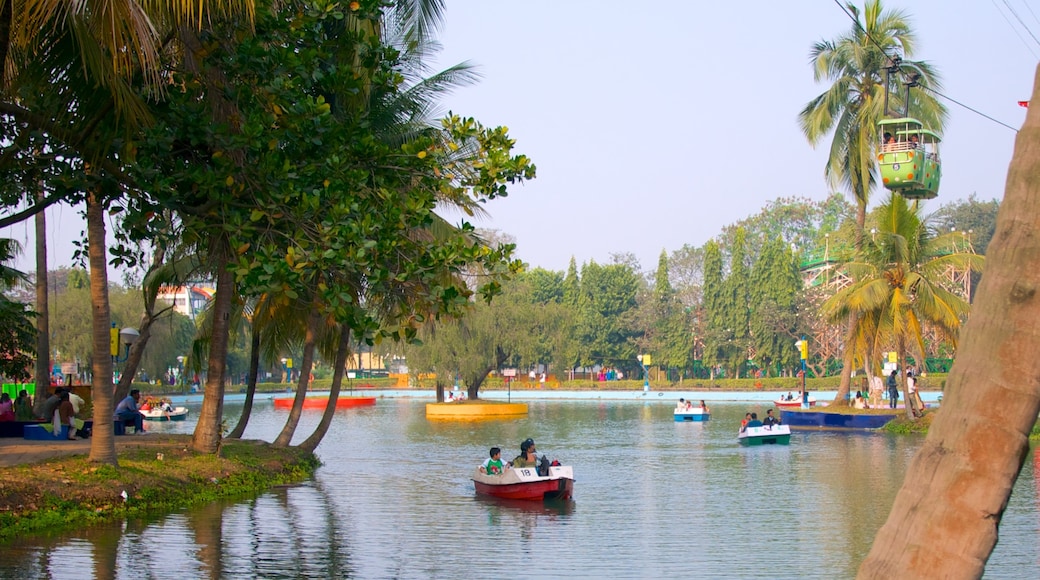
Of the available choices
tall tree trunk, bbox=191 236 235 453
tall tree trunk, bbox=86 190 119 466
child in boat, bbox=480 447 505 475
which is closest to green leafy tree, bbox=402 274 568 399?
child in boat, bbox=480 447 505 475

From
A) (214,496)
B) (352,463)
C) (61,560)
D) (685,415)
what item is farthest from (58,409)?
(685,415)

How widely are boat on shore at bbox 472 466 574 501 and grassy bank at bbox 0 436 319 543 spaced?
4.79 metres

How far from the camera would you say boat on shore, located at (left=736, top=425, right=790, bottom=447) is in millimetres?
34781

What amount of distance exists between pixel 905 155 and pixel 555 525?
59.2ft

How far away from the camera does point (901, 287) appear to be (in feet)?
121

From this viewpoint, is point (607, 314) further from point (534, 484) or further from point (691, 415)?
point (534, 484)

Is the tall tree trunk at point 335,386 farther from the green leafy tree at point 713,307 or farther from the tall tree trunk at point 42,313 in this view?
the green leafy tree at point 713,307

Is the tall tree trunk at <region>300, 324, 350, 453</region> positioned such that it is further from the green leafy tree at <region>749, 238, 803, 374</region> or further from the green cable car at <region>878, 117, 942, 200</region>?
the green leafy tree at <region>749, 238, 803, 374</region>

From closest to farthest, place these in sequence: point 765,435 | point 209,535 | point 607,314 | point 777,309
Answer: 1. point 209,535
2. point 765,435
3. point 777,309
4. point 607,314

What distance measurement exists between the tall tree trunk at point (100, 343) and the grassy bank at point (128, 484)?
439 mm

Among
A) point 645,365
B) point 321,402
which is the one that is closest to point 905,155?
point 321,402

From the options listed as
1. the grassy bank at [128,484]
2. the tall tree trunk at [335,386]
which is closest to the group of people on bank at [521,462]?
the grassy bank at [128,484]

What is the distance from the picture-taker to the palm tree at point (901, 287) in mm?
36375

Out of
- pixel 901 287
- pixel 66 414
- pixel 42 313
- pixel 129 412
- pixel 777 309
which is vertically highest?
pixel 777 309
